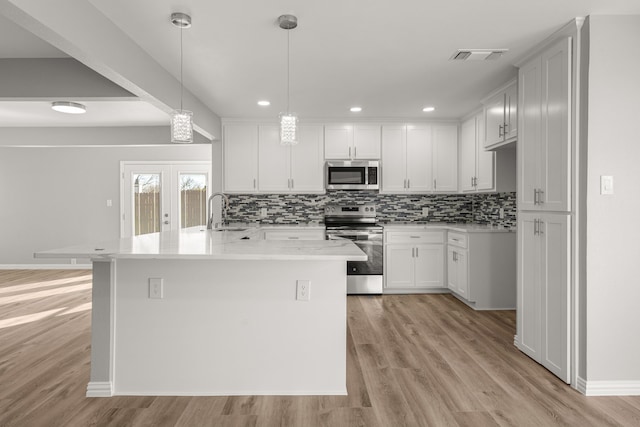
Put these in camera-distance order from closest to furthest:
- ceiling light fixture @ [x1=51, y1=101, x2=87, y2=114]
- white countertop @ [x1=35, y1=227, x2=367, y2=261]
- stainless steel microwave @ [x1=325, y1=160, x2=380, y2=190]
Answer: white countertop @ [x1=35, y1=227, x2=367, y2=261] < ceiling light fixture @ [x1=51, y1=101, x2=87, y2=114] < stainless steel microwave @ [x1=325, y1=160, x2=380, y2=190]

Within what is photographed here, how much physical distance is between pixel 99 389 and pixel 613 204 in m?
3.29

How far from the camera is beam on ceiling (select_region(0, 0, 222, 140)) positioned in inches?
69.1

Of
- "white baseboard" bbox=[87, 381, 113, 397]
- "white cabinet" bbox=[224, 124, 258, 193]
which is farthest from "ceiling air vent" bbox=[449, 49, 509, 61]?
"white baseboard" bbox=[87, 381, 113, 397]

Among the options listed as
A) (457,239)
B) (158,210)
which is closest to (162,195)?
(158,210)

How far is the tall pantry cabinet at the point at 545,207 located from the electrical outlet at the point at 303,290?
5.34ft

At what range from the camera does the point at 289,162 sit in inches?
197

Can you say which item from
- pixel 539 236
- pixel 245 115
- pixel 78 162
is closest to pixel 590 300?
pixel 539 236

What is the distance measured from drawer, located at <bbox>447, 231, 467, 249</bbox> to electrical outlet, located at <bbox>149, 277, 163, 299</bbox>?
10.5 feet

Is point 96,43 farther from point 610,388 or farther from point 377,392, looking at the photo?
point 610,388

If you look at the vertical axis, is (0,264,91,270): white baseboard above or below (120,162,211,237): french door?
below

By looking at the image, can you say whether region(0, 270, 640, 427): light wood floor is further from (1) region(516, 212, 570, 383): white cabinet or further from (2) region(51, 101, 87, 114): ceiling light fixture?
(2) region(51, 101, 87, 114): ceiling light fixture

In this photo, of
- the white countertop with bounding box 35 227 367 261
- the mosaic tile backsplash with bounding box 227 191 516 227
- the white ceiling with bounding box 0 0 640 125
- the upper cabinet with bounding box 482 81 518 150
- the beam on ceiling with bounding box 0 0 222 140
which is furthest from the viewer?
the mosaic tile backsplash with bounding box 227 191 516 227

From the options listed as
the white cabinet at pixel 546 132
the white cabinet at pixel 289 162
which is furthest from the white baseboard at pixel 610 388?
the white cabinet at pixel 289 162

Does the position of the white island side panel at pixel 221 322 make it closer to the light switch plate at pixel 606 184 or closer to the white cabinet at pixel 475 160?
the light switch plate at pixel 606 184
